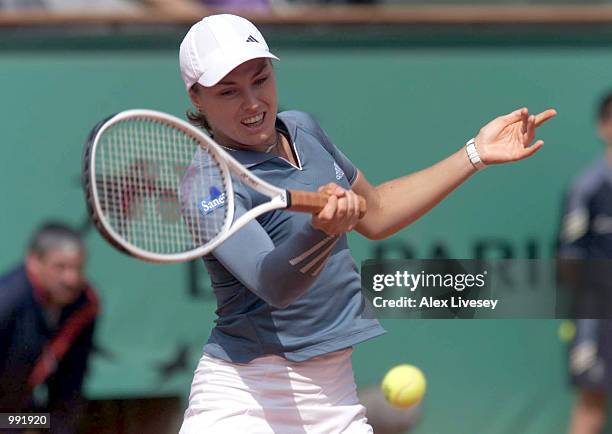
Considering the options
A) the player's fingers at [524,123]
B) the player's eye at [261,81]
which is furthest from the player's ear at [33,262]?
the player's fingers at [524,123]

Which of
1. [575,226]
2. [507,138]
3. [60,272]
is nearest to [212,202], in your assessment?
[507,138]

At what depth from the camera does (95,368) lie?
4.15 m

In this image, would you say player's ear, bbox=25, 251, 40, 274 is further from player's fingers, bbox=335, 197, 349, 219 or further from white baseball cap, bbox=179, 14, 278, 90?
player's fingers, bbox=335, 197, 349, 219

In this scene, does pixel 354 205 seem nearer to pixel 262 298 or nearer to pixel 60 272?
pixel 262 298

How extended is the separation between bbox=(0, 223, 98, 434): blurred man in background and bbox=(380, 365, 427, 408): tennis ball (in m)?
0.95

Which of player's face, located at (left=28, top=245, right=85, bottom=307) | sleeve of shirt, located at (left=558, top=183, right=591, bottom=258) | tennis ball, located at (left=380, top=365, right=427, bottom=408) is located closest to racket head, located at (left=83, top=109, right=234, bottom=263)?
player's face, located at (left=28, top=245, right=85, bottom=307)

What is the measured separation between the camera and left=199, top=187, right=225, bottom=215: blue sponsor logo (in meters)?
2.45

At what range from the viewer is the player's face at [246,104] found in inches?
98.4

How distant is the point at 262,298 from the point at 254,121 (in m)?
0.35

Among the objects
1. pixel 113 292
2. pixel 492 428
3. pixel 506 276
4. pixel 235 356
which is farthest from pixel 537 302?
pixel 235 356

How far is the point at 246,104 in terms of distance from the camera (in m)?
2.49

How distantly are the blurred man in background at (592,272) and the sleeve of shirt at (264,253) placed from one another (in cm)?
188

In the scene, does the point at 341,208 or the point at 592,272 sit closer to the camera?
the point at 341,208

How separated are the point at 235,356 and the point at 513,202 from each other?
6.15ft
